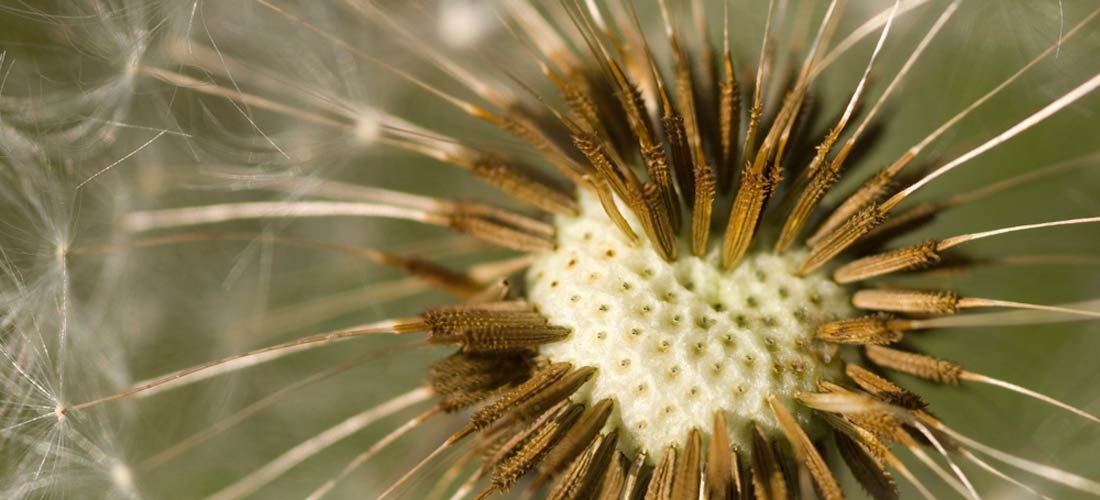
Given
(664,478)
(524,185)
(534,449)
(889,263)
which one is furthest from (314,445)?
(889,263)

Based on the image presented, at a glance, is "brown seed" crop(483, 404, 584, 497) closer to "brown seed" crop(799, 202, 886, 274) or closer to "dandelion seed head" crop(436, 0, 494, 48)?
"brown seed" crop(799, 202, 886, 274)

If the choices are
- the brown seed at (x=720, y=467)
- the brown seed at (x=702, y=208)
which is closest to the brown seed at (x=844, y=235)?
the brown seed at (x=702, y=208)

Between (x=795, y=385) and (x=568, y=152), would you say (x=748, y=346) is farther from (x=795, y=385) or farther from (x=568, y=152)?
(x=568, y=152)

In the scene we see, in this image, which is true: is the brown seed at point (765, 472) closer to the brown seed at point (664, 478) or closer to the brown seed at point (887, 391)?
the brown seed at point (664, 478)

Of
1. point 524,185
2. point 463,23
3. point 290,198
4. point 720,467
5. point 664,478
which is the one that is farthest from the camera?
point 463,23

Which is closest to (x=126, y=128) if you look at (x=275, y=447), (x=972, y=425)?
(x=275, y=447)

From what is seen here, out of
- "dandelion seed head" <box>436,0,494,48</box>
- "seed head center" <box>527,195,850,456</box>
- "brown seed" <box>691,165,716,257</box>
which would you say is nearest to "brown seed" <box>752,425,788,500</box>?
"seed head center" <box>527,195,850,456</box>

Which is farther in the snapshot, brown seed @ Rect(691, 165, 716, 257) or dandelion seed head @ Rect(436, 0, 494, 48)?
dandelion seed head @ Rect(436, 0, 494, 48)

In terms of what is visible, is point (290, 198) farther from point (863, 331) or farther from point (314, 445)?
point (863, 331)
